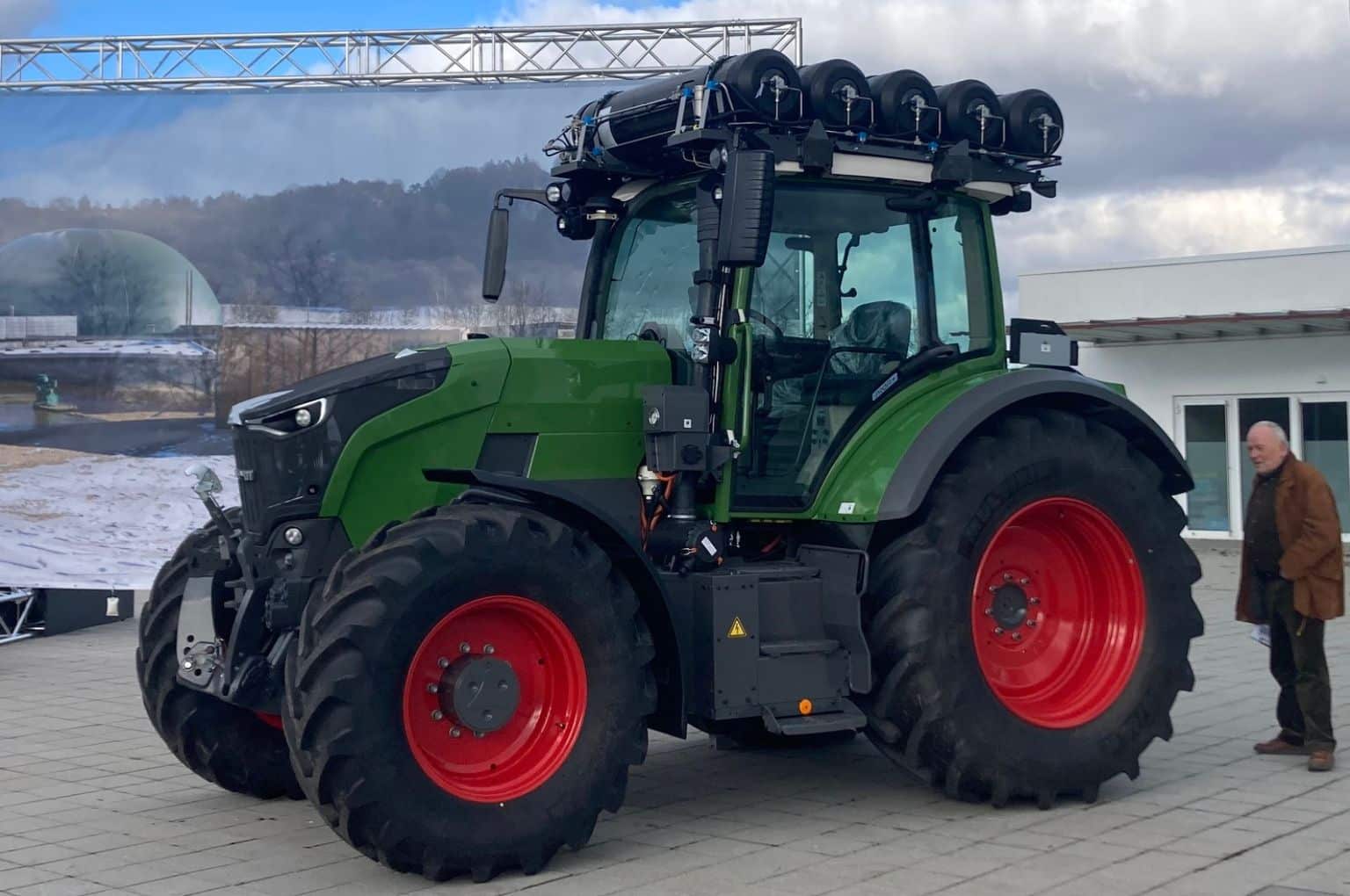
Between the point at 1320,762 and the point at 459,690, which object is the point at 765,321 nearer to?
the point at 459,690

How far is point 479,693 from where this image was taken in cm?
545

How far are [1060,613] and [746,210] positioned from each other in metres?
2.54

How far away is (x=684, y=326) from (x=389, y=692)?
2.30 meters

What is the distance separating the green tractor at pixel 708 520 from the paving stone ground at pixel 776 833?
0.88 feet

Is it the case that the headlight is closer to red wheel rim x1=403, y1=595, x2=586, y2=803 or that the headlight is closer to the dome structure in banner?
red wheel rim x1=403, y1=595, x2=586, y2=803

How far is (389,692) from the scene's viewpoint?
5117 millimetres

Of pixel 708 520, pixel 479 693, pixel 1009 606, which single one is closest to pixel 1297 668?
pixel 1009 606

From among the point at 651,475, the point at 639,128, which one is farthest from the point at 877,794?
the point at 639,128

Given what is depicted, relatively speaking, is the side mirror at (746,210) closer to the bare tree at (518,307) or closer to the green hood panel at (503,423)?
the green hood panel at (503,423)

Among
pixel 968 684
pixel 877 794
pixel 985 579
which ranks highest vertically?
pixel 985 579

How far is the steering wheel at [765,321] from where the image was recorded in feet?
21.0

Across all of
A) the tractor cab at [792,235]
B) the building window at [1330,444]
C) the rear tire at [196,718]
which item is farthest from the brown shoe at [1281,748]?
the building window at [1330,444]

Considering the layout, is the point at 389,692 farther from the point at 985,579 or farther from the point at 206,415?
the point at 206,415

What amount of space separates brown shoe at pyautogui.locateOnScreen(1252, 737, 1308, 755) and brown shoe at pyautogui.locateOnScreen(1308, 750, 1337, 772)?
0.33m
